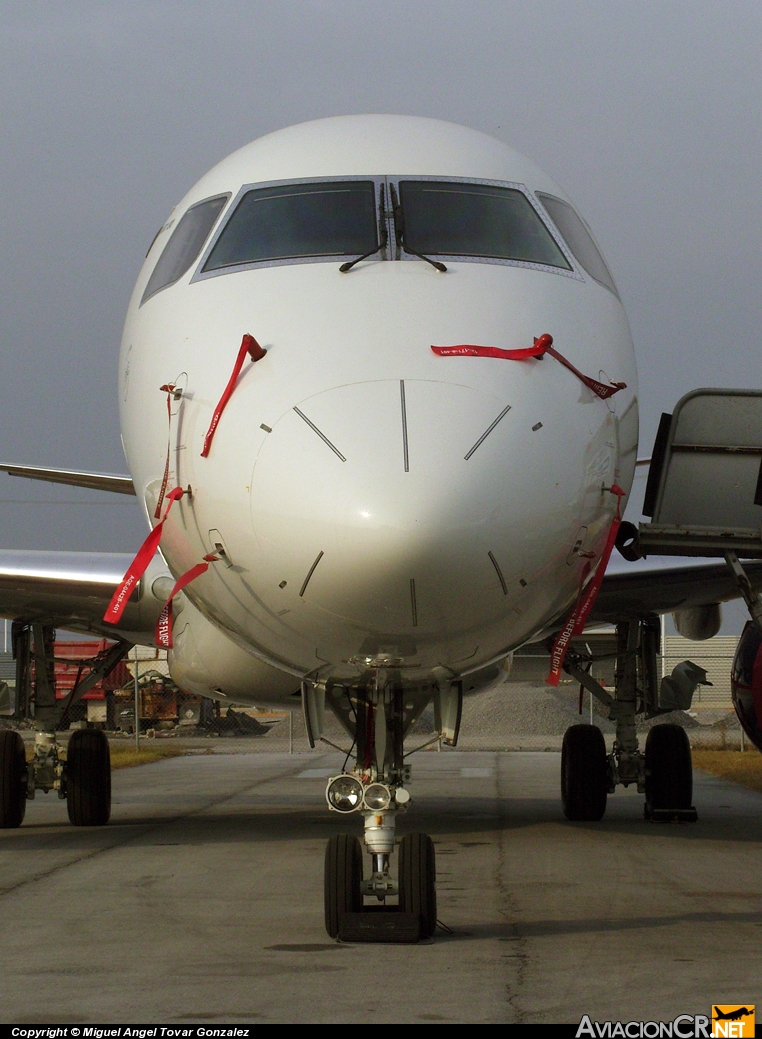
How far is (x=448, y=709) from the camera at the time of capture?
7.63 m

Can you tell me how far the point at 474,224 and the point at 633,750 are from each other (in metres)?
7.60

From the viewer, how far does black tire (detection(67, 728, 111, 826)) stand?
13.5m

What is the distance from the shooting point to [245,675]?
11367 millimetres

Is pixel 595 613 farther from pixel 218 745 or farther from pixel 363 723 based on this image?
pixel 218 745

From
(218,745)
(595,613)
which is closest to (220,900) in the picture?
(595,613)

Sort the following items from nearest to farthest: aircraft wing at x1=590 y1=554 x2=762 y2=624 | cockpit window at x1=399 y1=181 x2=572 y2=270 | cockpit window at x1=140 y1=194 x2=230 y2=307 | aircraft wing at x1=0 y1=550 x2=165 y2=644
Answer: cockpit window at x1=399 y1=181 x2=572 y2=270 → cockpit window at x1=140 y1=194 x2=230 y2=307 → aircraft wing at x1=590 y1=554 x2=762 y2=624 → aircraft wing at x1=0 y1=550 x2=165 y2=644

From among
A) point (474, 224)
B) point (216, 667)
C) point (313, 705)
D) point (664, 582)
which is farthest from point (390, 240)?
point (664, 582)

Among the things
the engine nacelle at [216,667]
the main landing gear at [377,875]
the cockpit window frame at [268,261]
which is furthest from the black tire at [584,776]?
the cockpit window frame at [268,261]

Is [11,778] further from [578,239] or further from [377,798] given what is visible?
[578,239]

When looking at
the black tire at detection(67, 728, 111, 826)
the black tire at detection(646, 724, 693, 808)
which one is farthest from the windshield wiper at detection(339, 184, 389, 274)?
the black tire at detection(67, 728, 111, 826)

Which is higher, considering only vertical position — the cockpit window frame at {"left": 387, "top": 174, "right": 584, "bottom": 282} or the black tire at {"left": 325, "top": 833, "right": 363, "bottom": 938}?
the cockpit window frame at {"left": 387, "top": 174, "right": 584, "bottom": 282}

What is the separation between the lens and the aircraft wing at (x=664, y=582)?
11.6 metres

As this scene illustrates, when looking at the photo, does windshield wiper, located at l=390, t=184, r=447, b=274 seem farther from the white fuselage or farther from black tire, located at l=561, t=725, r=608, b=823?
black tire, located at l=561, t=725, r=608, b=823

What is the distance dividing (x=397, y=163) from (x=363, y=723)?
10.3ft
